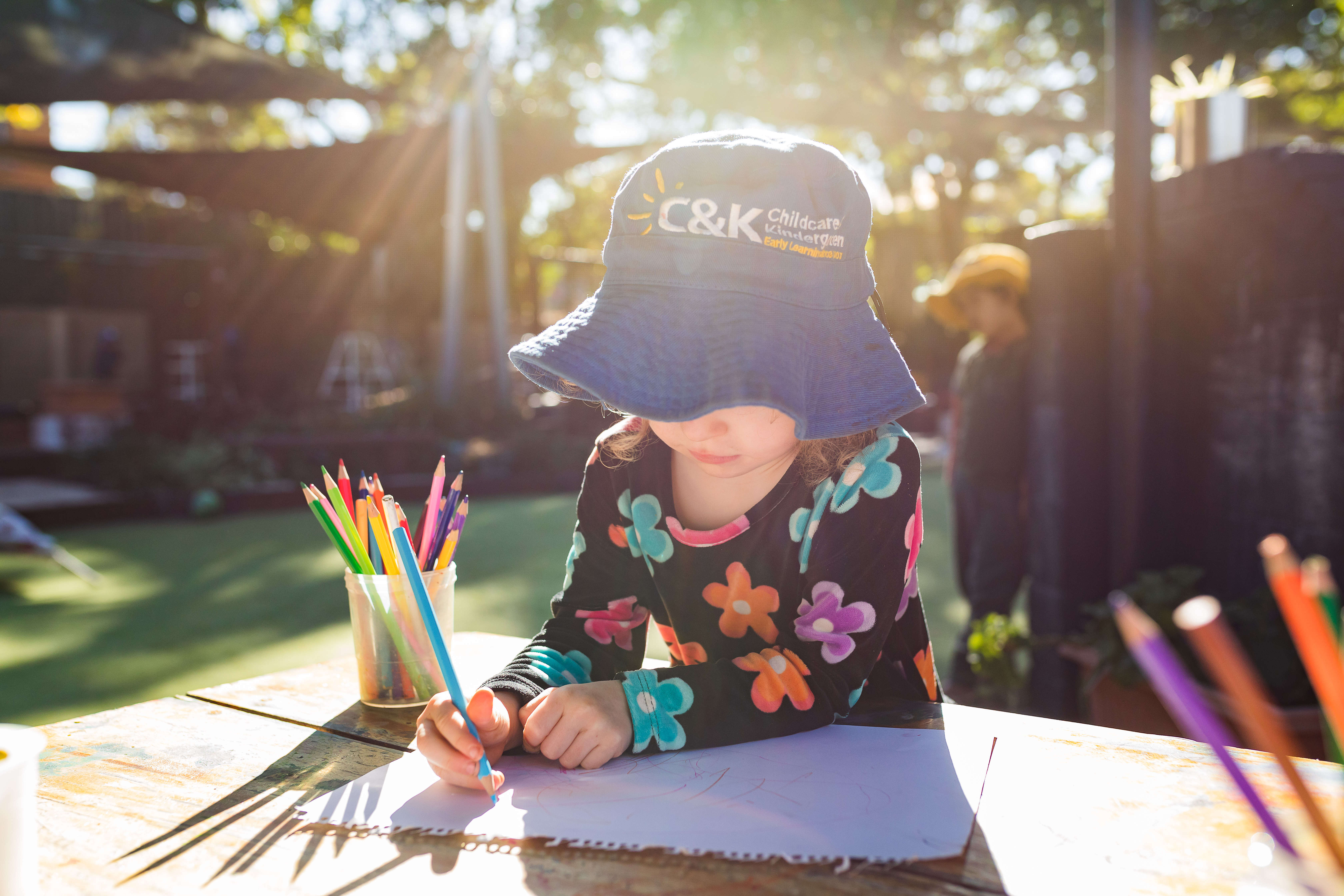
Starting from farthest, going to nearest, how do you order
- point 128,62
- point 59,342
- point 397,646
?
point 59,342
point 128,62
point 397,646

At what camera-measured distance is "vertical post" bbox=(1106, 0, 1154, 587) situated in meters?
2.87

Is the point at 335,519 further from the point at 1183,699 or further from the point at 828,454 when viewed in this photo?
the point at 1183,699

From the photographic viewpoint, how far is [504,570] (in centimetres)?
475

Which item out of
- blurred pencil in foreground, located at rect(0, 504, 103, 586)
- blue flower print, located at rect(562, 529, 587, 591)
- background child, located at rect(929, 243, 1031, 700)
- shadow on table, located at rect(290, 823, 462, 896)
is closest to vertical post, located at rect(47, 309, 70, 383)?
blurred pencil in foreground, located at rect(0, 504, 103, 586)

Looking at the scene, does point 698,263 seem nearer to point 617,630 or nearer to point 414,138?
point 617,630

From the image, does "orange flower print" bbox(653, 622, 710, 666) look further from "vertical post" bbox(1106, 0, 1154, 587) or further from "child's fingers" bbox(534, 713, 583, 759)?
"vertical post" bbox(1106, 0, 1154, 587)

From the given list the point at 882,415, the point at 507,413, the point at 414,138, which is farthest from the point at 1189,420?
the point at 414,138

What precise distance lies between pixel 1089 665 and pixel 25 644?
3728 mm

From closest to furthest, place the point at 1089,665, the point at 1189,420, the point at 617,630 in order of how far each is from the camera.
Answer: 1. the point at 617,630
2. the point at 1089,665
3. the point at 1189,420

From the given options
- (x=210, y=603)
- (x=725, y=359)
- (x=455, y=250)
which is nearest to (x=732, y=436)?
(x=725, y=359)

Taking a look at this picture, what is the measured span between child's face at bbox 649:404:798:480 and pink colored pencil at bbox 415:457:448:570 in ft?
0.83

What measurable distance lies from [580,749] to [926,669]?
500mm

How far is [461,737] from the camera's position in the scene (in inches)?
32.5

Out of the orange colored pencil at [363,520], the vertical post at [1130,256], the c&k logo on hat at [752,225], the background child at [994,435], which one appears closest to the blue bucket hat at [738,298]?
the c&k logo on hat at [752,225]
